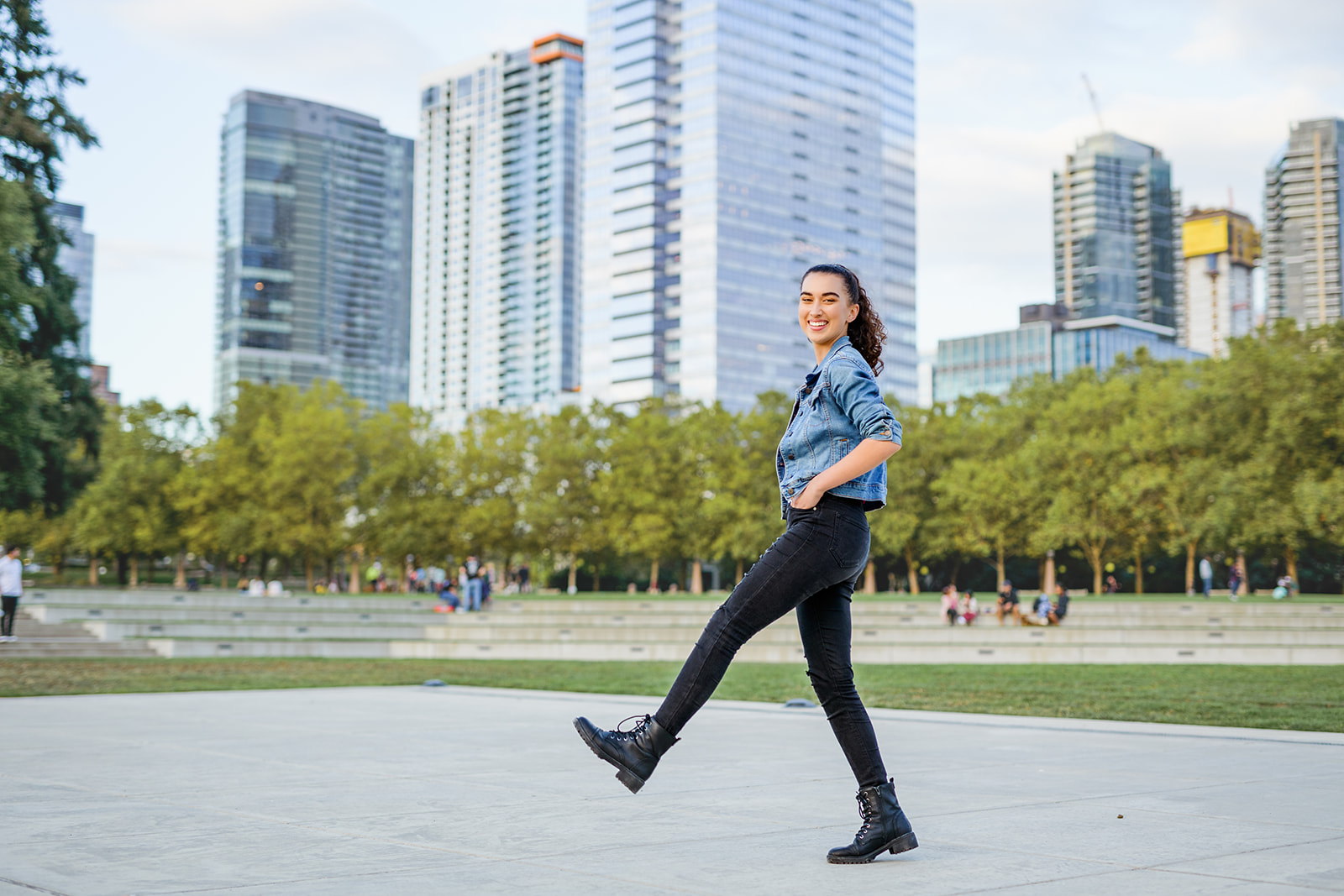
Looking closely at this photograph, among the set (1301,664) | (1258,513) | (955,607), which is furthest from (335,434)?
(1301,664)

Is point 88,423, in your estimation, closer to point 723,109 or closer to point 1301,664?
point 1301,664

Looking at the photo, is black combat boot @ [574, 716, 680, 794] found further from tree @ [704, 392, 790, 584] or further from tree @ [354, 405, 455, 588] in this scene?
tree @ [354, 405, 455, 588]

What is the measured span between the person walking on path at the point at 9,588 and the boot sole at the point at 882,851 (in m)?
20.4

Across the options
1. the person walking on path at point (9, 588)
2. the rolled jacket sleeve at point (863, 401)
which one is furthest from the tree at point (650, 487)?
the rolled jacket sleeve at point (863, 401)

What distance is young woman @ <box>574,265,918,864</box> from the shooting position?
13.2 feet

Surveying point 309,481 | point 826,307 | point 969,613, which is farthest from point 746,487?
point 826,307

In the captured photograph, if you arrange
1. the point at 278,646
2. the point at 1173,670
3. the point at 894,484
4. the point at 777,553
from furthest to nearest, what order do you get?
the point at 894,484 < the point at 278,646 < the point at 1173,670 < the point at 777,553

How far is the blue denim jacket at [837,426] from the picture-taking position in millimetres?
4086

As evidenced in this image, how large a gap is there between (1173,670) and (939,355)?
602ft

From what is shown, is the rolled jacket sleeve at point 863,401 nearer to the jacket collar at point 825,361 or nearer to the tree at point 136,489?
the jacket collar at point 825,361

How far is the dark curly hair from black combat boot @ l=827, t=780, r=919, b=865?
5.08 feet

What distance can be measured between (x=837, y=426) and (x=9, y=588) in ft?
69.0

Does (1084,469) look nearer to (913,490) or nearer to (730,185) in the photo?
(913,490)

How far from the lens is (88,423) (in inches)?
1341
